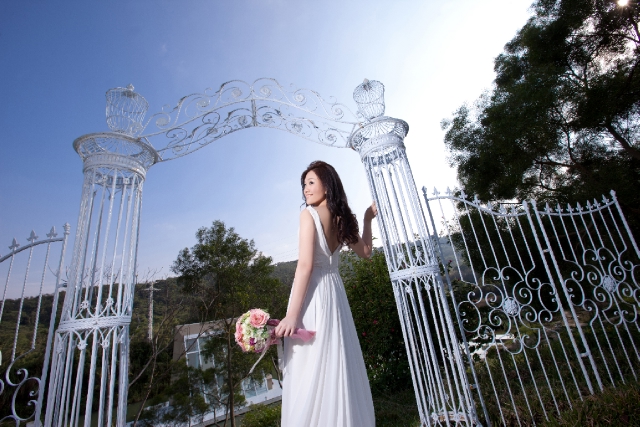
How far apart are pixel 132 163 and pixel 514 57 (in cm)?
939

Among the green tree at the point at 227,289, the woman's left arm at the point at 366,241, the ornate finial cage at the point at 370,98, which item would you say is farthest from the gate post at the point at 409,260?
the green tree at the point at 227,289

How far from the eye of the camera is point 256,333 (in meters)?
1.46

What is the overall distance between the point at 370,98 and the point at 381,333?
383 cm

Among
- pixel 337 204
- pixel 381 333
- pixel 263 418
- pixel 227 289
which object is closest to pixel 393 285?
pixel 337 204

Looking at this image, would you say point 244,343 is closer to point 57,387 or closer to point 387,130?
point 57,387

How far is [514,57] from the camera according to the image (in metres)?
8.45

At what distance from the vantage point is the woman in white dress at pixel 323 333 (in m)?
1.46

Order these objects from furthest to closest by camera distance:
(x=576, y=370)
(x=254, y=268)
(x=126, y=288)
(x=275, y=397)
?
1. (x=275, y=397)
2. (x=254, y=268)
3. (x=576, y=370)
4. (x=126, y=288)

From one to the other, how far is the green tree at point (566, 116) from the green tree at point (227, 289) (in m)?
6.88

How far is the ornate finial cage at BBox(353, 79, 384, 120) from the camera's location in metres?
3.35

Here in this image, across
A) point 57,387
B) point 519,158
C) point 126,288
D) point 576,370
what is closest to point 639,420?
point 576,370

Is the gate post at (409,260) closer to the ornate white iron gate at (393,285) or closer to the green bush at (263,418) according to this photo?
the ornate white iron gate at (393,285)

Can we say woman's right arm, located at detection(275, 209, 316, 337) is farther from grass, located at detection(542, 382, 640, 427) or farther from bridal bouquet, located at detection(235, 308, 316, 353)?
grass, located at detection(542, 382, 640, 427)

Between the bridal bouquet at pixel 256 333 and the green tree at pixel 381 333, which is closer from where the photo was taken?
the bridal bouquet at pixel 256 333
